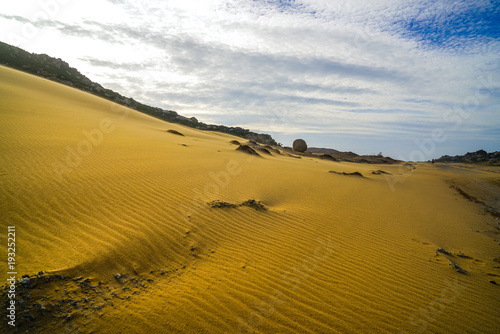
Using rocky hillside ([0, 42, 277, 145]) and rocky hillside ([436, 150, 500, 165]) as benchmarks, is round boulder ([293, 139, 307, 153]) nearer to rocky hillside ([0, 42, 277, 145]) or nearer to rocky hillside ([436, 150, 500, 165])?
rocky hillside ([0, 42, 277, 145])

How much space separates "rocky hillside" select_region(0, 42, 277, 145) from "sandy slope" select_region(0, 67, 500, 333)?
3180 centimetres

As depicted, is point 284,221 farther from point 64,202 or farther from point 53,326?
point 64,202

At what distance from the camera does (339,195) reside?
27.0ft

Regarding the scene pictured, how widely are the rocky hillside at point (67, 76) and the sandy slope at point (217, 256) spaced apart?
104 ft

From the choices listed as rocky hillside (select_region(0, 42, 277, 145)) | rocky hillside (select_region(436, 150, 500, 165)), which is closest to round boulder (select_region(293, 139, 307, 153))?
rocky hillside (select_region(0, 42, 277, 145))

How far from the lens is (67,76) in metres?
38.0

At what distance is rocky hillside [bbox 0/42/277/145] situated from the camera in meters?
33.1

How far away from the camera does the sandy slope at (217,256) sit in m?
2.70

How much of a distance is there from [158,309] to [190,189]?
13.2 ft

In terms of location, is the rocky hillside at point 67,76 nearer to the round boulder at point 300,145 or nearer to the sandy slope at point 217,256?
the round boulder at point 300,145

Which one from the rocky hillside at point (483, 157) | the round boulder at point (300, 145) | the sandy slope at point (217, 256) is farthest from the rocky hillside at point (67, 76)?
the sandy slope at point (217, 256)

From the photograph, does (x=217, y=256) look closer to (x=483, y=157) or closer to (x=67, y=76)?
(x=67, y=76)

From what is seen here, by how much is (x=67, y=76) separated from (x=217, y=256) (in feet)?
157

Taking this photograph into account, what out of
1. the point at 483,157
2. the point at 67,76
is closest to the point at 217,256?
the point at 67,76
